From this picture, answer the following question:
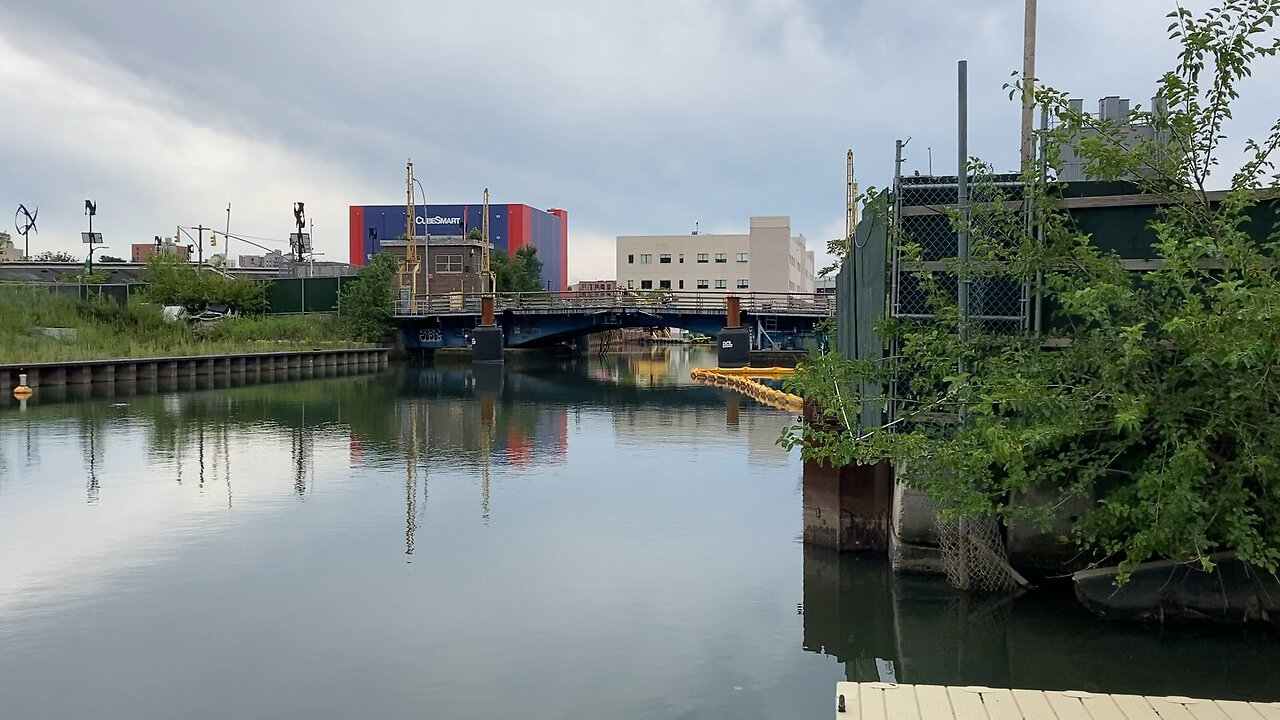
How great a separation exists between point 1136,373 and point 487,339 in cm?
6097

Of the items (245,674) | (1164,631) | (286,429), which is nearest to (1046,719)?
(1164,631)

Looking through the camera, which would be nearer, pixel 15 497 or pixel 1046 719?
pixel 1046 719

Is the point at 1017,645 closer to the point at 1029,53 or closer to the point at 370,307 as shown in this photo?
the point at 1029,53

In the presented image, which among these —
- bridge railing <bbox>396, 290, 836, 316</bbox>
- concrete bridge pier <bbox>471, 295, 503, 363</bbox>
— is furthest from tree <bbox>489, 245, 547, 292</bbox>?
concrete bridge pier <bbox>471, 295, 503, 363</bbox>

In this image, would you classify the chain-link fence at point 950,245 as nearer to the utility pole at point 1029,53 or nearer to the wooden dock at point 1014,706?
the utility pole at point 1029,53

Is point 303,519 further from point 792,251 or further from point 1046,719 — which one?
point 792,251

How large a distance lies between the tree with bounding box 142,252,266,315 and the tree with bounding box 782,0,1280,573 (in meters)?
68.1

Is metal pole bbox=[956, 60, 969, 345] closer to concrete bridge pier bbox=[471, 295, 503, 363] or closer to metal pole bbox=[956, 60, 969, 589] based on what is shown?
metal pole bbox=[956, 60, 969, 589]

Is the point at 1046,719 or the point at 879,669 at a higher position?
the point at 1046,719

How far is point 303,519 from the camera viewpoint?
17.5 metres

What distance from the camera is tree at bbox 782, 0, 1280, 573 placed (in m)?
9.70

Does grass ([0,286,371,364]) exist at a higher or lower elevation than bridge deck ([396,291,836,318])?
lower

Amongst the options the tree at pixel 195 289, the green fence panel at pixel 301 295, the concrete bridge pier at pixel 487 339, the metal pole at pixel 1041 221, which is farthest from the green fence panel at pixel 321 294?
the metal pole at pixel 1041 221

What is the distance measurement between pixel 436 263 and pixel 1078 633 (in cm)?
8965
